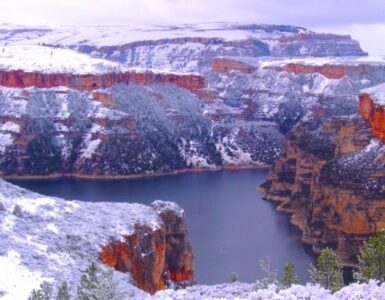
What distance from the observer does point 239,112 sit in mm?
152000

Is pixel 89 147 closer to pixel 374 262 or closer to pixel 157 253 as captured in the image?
pixel 157 253

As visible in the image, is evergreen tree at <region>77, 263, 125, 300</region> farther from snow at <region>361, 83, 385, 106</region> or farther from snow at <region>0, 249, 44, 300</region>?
snow at <region>361, 83, 385, 106</region>

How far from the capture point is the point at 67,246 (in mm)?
34656

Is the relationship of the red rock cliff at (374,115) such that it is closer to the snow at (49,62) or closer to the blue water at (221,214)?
the blue water at (221,214)

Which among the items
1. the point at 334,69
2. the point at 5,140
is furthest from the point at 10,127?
the point at 334,69

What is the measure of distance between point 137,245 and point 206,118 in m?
107

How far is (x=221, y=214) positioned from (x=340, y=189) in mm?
15351

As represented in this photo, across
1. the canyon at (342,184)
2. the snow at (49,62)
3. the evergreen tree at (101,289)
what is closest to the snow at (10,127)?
the snow at (49,62)

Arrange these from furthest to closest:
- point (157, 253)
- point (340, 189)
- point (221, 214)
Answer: point (221, 214) → point (340, 189) → point (157, 253)

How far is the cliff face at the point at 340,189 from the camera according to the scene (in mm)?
63094

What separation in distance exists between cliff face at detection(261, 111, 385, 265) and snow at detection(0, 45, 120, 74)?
5989cm

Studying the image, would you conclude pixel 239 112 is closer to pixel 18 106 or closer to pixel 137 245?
pixel 18 106

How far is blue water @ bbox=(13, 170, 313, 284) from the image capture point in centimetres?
5841

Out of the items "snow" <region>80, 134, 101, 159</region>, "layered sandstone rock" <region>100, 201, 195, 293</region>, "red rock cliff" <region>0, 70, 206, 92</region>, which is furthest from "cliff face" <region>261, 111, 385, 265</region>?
"red rock cliff" <region>0, 70, 206, 92</region>
